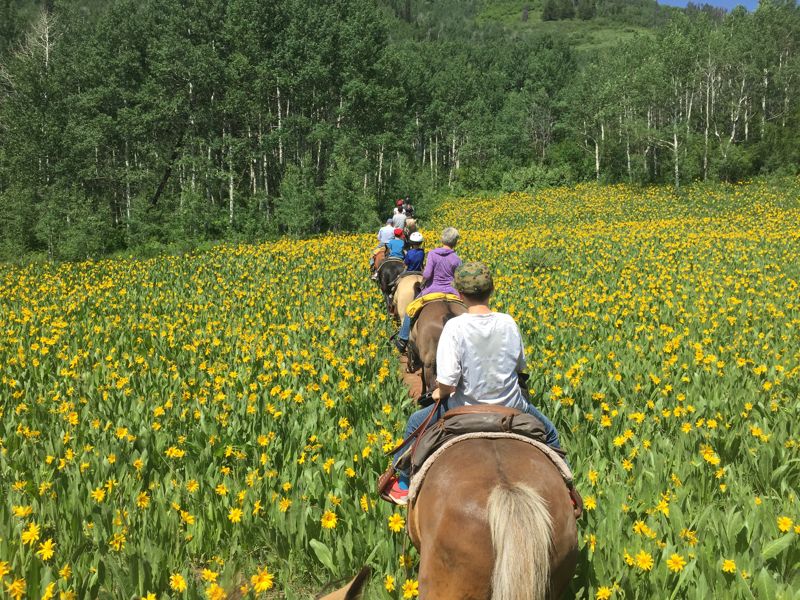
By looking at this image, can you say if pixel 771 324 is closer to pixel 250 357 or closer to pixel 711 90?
pixel 250 357

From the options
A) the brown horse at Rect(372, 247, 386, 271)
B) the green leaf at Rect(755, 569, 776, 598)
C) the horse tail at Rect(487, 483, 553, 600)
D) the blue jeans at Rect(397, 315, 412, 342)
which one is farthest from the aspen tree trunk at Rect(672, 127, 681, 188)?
the horse tail at Rect(487, 483, 553, 600)

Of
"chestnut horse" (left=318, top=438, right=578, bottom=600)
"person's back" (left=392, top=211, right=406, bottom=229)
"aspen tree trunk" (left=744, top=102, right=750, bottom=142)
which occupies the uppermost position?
"aspen tree trunk" (left=744, top=102, right=750, bottom=142)

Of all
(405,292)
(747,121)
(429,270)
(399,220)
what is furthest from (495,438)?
(747,121)

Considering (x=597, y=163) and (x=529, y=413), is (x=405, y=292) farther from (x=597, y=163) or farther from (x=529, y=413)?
(x=597, y=163)

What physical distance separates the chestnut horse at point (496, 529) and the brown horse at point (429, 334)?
3.81m

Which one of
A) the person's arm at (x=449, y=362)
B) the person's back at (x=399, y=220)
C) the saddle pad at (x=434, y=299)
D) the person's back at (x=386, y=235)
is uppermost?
the person's back at (x=399, y=220)

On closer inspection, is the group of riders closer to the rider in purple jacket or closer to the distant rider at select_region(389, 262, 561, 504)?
the distant rider at select_region(389, 262, 561, 504)

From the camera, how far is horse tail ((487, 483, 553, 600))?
2457 mm

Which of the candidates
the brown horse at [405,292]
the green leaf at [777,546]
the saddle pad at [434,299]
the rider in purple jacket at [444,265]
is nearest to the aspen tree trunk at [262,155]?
the brown horse at [405,292]

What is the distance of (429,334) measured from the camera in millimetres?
7129

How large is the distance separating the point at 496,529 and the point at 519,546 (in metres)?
0.12

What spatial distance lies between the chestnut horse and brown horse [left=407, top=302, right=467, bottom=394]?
3.81 metres

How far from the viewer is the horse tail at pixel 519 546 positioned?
2457 mm

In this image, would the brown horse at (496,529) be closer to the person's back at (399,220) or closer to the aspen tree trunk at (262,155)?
the person's back at (399,220)
